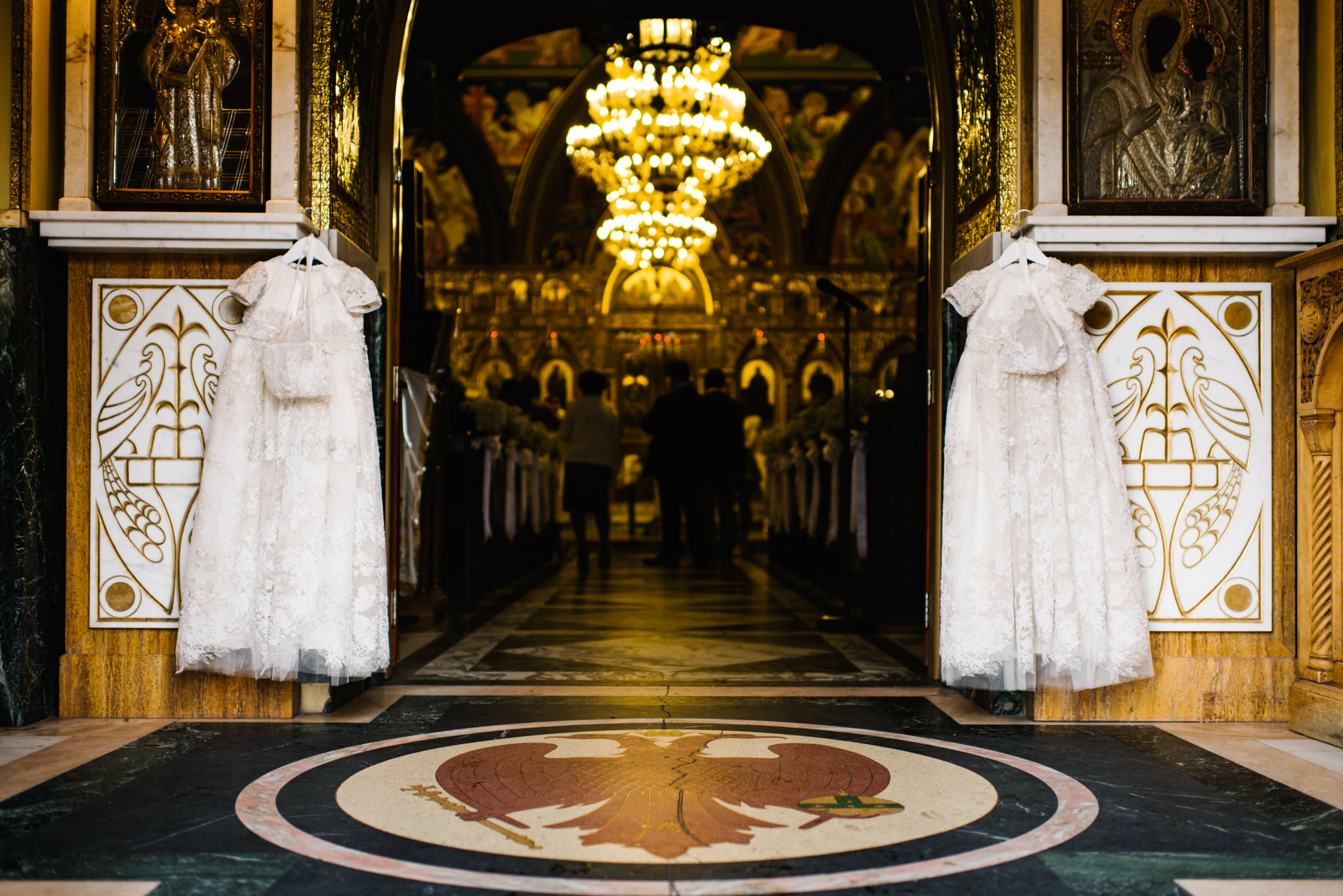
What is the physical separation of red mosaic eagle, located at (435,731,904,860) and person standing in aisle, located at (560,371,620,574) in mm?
5764

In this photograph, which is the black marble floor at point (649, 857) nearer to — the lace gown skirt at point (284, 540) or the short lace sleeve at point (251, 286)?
the lace gown skirt at point (284, 540)

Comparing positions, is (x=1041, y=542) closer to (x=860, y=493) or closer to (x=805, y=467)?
(x=860, y=493)

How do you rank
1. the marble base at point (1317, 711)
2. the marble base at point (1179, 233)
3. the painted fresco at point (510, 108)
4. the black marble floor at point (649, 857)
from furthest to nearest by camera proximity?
the painted fresco at point (510, 108)
the marble base at point (1179, 233)
the marble base at point (1317, 711)
the black marble floor at point (649, 857)

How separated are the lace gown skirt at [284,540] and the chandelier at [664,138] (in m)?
7.22

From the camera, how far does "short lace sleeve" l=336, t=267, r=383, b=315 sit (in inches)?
135

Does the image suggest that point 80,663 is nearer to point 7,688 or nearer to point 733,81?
point 7,688

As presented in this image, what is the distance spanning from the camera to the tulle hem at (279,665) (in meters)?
3.31

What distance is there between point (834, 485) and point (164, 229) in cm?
429

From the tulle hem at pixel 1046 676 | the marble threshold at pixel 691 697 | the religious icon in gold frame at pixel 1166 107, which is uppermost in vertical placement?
the religious icon in gold frame at pixel 1166 107

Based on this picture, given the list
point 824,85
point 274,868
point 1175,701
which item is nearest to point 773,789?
point 274,868

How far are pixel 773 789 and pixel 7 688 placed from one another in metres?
2.32

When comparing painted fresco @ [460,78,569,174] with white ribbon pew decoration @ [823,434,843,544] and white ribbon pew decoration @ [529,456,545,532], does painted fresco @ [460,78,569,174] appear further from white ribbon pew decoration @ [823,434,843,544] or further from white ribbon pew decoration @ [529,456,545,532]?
white ribbon pew decoration @ [823,434,843,544]

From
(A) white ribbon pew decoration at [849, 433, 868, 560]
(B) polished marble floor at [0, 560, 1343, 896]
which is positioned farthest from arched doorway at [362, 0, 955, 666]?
(B) polished marble floor at [0, 560, 1343, 896]

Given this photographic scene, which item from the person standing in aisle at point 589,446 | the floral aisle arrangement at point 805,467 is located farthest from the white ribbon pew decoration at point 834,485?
the person standing in aisle at point 589,446
